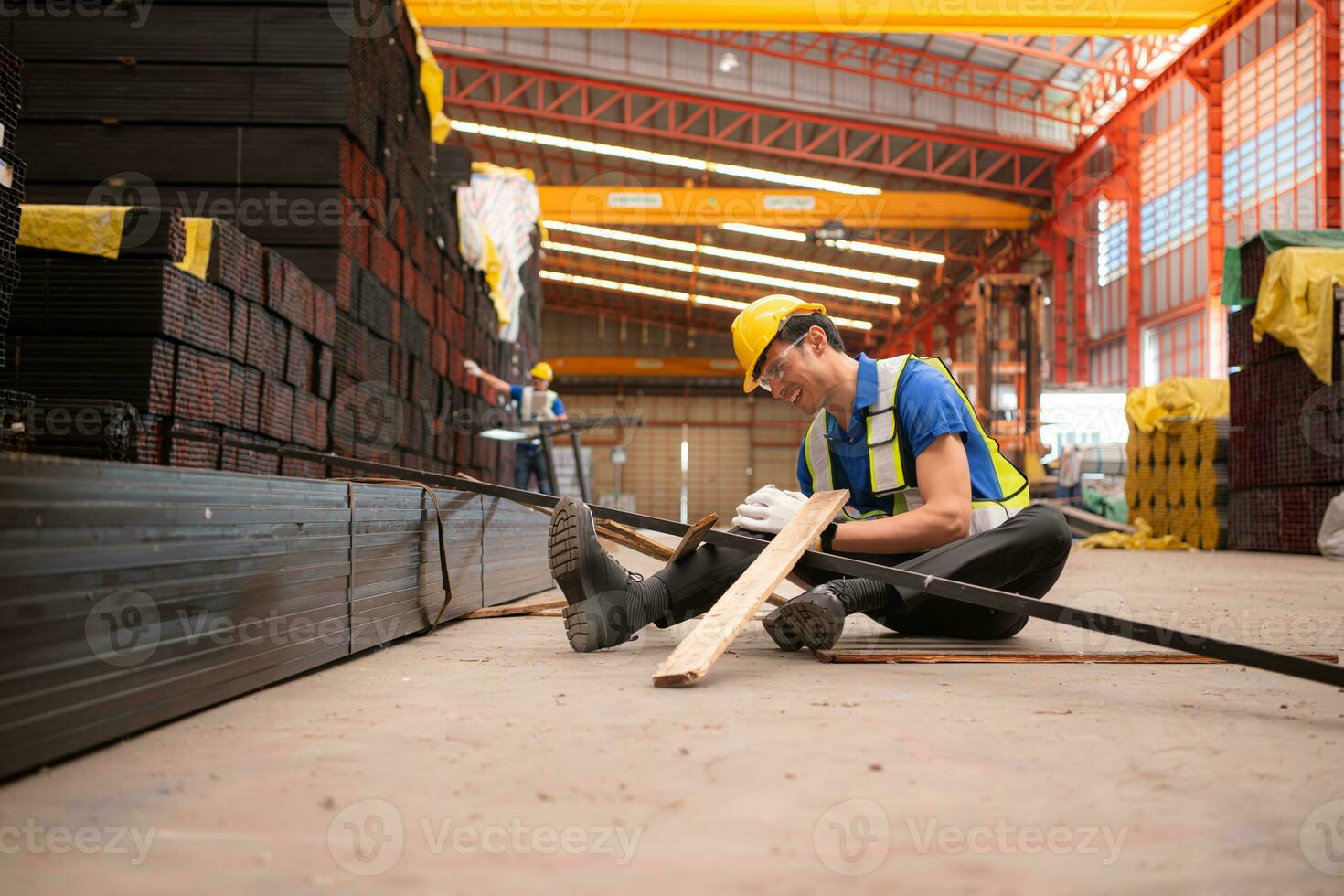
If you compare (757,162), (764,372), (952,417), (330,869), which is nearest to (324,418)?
(764,372)

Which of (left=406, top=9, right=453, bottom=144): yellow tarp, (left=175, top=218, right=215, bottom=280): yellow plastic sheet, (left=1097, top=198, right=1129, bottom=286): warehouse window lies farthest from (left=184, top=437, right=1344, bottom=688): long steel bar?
(left=1097, top=198, right=1129, bottom=286): warehouse window

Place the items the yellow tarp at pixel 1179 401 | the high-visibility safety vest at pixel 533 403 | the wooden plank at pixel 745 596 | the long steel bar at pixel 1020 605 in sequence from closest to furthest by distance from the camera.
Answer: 1. the long steel bar at pixel 1020 605
2. the wooden plank at pixel 745 596
3. the high-visibility safety vest at pixel 533 403
4. the yellow tarp at pixel 1179 401

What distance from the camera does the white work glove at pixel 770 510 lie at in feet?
8.86

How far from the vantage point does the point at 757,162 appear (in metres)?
18.7

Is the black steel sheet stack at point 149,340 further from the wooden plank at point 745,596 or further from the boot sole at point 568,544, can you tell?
the wooden plank at point 745,596

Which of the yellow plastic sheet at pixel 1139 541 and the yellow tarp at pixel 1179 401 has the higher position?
the yellow tarp at pixel 1179 401

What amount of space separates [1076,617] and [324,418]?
13.9ft

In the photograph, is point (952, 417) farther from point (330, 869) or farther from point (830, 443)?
point (330, 869)

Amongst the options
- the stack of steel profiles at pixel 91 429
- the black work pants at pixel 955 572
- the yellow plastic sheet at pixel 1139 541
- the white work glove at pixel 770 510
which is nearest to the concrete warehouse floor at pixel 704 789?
the black work pants at pixel 955 572

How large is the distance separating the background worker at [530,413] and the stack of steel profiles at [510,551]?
156 inches

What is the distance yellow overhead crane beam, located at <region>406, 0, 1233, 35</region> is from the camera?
10859mm

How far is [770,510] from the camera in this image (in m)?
2.72

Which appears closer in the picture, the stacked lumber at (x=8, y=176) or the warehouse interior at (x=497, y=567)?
the warehouse interior at (x=497, y=567)

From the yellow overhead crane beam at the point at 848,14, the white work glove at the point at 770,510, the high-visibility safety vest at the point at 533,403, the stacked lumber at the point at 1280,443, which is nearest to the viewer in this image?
the white work glove at the point at 770,510
